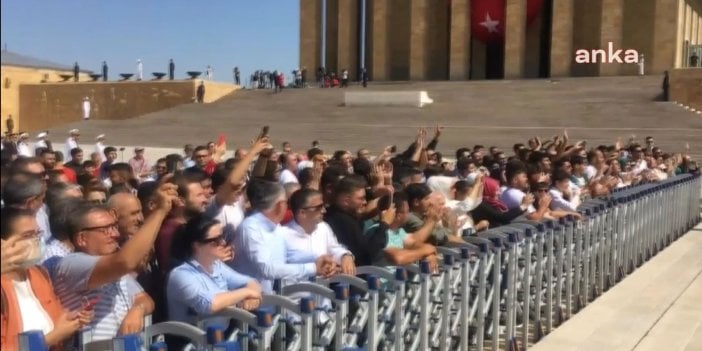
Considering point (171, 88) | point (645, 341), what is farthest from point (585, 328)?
point (171, 88)

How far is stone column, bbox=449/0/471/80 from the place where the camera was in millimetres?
40000

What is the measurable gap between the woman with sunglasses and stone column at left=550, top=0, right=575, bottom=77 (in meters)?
35.6

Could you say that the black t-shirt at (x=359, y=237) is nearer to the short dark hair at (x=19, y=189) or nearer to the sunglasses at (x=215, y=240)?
the sunglasses at (x=215, y=240)

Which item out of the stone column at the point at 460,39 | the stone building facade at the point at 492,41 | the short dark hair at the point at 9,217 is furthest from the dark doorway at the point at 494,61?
the short dark hair at the point at 9,217

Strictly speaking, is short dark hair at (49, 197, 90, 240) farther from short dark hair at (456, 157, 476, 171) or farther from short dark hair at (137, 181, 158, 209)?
short dark hair at (456, 157, 476, 171)

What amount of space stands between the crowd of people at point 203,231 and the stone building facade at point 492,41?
30.5m

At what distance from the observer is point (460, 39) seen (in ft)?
132

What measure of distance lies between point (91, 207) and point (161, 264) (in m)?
1.00

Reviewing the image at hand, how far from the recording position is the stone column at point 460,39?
40.0 meters

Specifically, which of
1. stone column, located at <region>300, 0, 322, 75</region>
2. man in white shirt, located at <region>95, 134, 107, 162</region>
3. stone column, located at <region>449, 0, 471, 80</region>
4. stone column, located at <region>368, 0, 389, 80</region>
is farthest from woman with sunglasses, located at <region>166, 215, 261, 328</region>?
stone column, located at <region>300, 0, 322, 75</region>

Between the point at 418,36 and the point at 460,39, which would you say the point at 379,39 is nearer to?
the point at 418,36

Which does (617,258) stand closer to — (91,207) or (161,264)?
(161,264)

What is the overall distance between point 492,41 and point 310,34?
10.1m

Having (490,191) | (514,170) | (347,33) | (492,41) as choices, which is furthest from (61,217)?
(347,33)
